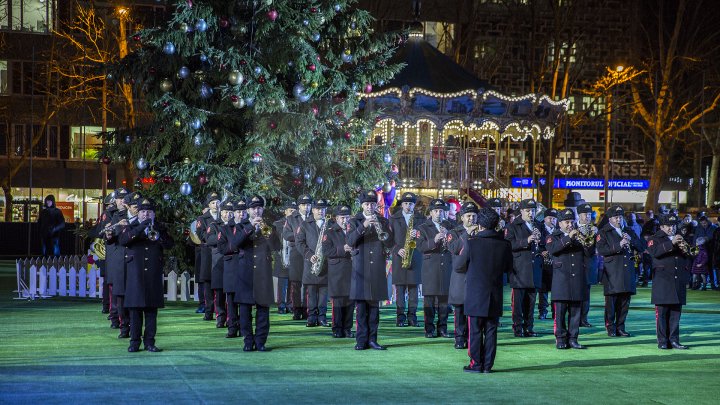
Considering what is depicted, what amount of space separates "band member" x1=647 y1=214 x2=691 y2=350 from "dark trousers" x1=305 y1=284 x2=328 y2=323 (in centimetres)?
540

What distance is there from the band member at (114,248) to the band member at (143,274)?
0.73ft

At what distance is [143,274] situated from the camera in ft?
48.1

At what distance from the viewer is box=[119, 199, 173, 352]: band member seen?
47.9 ft

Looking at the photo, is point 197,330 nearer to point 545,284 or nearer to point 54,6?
point 545,284

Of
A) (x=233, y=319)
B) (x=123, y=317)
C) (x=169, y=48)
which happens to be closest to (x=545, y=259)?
(x=233, y=319)

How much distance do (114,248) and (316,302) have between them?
3.70 metres

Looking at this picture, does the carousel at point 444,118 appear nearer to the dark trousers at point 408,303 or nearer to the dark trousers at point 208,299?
the dark trousers at point 208,299

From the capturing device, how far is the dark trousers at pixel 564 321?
15789 millimetres

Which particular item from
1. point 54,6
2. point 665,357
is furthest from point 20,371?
point 54,6

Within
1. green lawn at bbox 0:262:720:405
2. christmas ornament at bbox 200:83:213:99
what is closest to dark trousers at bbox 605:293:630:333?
green lawn at bbox 0:262:720:405

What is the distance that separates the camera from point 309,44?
21.8 m

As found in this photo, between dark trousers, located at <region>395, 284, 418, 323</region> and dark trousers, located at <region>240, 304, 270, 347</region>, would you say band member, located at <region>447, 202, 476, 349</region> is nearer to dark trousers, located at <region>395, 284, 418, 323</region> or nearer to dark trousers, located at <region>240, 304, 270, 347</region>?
dark trousers, located at <region>240, 304, 270, 347</region>

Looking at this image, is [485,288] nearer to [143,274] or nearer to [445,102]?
[143,274]

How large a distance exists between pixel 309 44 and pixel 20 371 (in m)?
10.5
